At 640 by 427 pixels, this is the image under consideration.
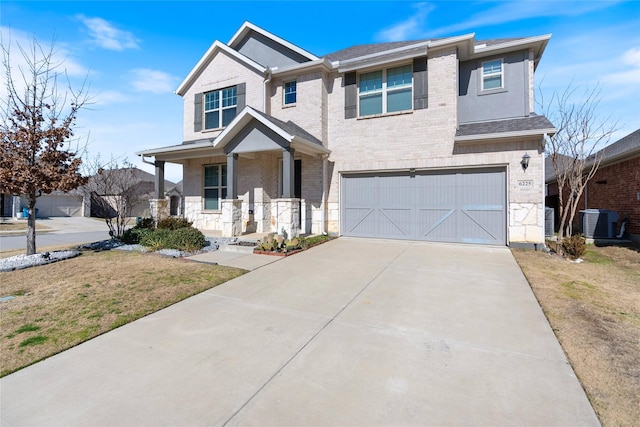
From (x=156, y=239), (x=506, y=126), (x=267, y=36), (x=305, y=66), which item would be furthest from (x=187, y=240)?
(x=506, y=126)

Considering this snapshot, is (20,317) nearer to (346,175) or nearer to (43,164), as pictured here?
(43,164)

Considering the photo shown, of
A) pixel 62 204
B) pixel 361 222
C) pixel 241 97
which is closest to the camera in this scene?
pixel 361 222

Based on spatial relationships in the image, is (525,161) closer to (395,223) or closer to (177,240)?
(395,223)

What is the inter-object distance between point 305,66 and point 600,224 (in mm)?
12509

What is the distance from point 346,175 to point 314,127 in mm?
2258

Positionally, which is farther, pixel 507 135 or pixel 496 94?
pixel 496 94

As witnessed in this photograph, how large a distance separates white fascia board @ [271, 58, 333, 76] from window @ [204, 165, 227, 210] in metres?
4.67

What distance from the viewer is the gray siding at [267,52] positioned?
42.6 ft

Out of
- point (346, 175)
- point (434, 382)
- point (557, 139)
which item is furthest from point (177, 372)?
point (557, 139)

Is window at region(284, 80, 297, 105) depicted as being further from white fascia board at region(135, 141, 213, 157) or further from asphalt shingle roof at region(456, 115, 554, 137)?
asphalt shingle roof at region(456, 115, 554, 137)

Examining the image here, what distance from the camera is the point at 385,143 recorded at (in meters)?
11.1

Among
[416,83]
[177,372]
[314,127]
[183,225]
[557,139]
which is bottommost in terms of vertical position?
[177,372]

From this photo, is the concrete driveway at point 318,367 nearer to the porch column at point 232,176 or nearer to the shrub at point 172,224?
the porch column at point 232,176

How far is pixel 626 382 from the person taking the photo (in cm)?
275
